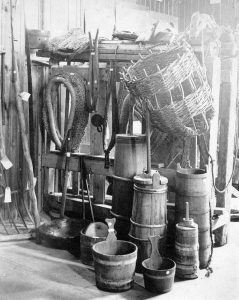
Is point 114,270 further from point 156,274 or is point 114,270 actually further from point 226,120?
point 226,120

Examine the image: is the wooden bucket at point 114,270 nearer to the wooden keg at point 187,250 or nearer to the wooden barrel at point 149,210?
the wooden barrel at point 149,210

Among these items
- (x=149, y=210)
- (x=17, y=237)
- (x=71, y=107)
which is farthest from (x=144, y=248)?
(x=71, y=107)

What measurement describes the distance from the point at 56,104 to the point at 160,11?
5201 millimetres

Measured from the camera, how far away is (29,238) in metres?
4.90

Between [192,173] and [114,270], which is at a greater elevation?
[192,173]

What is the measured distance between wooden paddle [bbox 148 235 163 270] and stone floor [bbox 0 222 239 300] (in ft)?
0.63

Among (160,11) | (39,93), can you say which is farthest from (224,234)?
(160,11)

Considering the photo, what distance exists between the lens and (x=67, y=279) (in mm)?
3900

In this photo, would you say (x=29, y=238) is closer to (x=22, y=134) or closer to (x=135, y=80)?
(x=22, y=134)

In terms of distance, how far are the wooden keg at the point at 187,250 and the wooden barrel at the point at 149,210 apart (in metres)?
0.18

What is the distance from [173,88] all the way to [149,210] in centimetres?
112

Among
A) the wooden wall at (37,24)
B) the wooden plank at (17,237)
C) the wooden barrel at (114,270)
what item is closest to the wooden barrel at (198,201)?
the wooden barrel at (114,270)

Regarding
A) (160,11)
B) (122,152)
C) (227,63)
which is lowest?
(122,152)

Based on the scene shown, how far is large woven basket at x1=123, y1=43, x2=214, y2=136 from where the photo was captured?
3.78 meters
